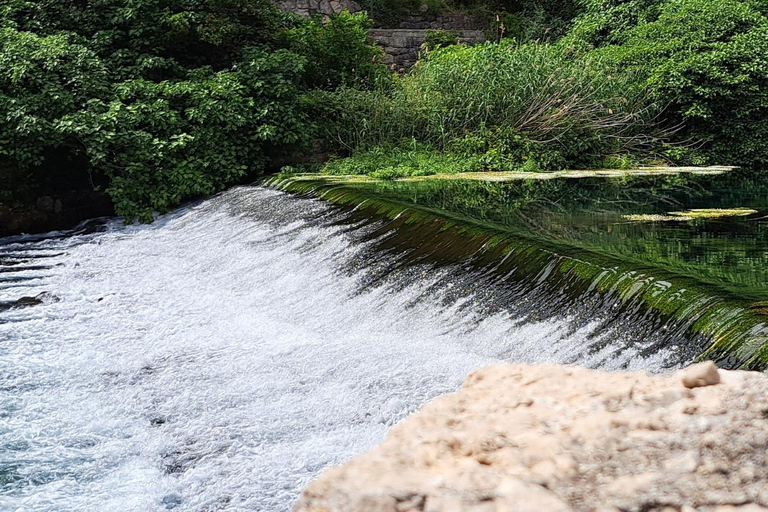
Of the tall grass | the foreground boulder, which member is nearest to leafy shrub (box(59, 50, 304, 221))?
the tall grass

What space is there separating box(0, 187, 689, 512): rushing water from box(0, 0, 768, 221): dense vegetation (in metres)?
3.11

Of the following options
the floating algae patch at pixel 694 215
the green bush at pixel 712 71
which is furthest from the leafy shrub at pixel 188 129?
the green bush at pixel 712 71

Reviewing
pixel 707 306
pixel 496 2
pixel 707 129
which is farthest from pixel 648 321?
pixel 496 2

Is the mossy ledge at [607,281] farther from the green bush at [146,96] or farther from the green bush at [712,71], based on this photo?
the green bush at [712,71]

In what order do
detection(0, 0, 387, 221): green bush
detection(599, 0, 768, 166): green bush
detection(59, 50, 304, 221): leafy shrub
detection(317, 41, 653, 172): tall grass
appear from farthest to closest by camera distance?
1. detection(599, 0, 768, 166): green bush
2. detection(317, 41, 653, 172): tall grass
3. detection(59, 50, 304, 221): leafy shrub
4. detection(0, 0, 387, 221): green bush

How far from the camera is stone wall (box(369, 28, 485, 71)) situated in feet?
56.3

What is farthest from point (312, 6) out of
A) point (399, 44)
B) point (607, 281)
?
point (607, 281)

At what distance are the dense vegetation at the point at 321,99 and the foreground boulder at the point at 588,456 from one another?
8.35 meters

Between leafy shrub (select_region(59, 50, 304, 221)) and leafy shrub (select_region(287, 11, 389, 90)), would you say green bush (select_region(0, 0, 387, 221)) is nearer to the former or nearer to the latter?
leafy shrub (select_region(59, 50, 304, 221))

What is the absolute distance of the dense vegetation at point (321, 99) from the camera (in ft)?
32.4

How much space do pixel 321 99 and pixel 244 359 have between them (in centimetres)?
788

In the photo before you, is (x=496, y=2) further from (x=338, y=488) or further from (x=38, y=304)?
(x=338, y=488)

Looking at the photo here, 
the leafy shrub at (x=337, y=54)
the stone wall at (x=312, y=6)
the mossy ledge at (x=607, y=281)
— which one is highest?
the stone wall at (x=312, y=6)

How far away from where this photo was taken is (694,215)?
6914 millimetres
